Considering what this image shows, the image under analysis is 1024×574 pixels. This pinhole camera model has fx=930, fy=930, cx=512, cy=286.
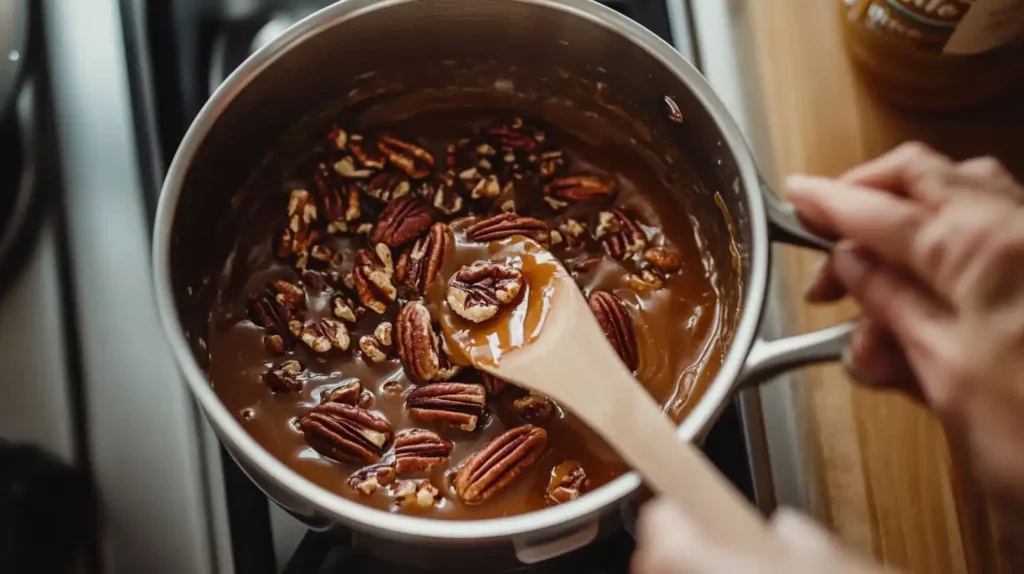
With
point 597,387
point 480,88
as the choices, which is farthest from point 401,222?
point 597,387

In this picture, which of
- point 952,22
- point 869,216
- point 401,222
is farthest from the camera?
point 401,222

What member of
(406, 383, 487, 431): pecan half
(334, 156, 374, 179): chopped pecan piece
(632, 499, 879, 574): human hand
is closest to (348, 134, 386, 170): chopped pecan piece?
(334, 156, 374, 179): chopped pecan piece

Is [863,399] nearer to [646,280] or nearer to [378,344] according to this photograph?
[646,280]

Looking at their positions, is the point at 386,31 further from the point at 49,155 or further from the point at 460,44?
the point at 49,155

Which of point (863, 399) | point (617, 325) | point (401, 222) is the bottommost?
point (863, 399)

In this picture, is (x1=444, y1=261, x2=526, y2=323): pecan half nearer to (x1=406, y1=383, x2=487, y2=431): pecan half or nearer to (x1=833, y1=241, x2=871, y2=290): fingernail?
(x1=406, y1=383, x2=487, y2=431): pecan half

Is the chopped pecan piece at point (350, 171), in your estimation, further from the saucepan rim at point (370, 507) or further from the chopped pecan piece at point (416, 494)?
the chopped pecan piece at point (416, 494)


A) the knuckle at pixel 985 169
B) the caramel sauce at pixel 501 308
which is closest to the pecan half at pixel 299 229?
the caramel sauce at pixel 501 308
